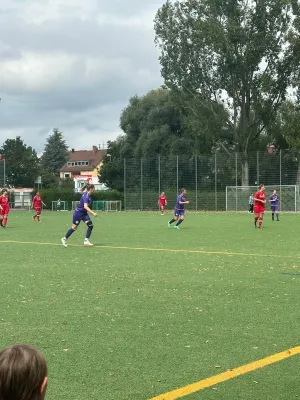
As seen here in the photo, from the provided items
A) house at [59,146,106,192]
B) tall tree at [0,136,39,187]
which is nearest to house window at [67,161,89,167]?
house at [59,146,106,192]

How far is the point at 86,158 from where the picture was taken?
477 feet

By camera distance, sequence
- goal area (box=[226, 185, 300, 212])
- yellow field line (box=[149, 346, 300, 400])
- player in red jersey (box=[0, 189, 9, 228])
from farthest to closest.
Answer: goal area (box=[226, 185, 300, 212]), player in red jersey (box=[0, 189, 9, 228]), yellow field line (box=[149, 346, 300, 400])

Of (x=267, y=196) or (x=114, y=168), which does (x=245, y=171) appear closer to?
(x=267, y=196)

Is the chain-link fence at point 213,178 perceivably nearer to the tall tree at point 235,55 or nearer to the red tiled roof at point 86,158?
the tall tree at point 235,55

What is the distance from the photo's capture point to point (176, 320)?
7.61m

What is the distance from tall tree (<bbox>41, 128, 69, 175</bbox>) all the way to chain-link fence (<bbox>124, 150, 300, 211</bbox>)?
68.0 m

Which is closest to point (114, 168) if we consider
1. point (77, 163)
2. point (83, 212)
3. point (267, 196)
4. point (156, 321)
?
point (267, 196)

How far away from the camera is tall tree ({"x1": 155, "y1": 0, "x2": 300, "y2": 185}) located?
51.4 metres

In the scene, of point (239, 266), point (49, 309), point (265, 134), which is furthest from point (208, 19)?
point (49, 309)

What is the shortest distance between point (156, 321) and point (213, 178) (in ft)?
154

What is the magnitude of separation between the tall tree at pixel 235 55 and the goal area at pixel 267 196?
1327 mm

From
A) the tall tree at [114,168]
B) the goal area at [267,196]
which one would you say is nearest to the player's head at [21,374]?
the goal area at [267,196]

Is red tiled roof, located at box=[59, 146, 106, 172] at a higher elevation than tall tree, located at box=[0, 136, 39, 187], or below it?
higher

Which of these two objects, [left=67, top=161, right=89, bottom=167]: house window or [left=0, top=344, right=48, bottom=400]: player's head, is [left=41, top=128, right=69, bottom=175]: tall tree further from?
[left=0, top=344, right=48, bottom=400]: player's head
